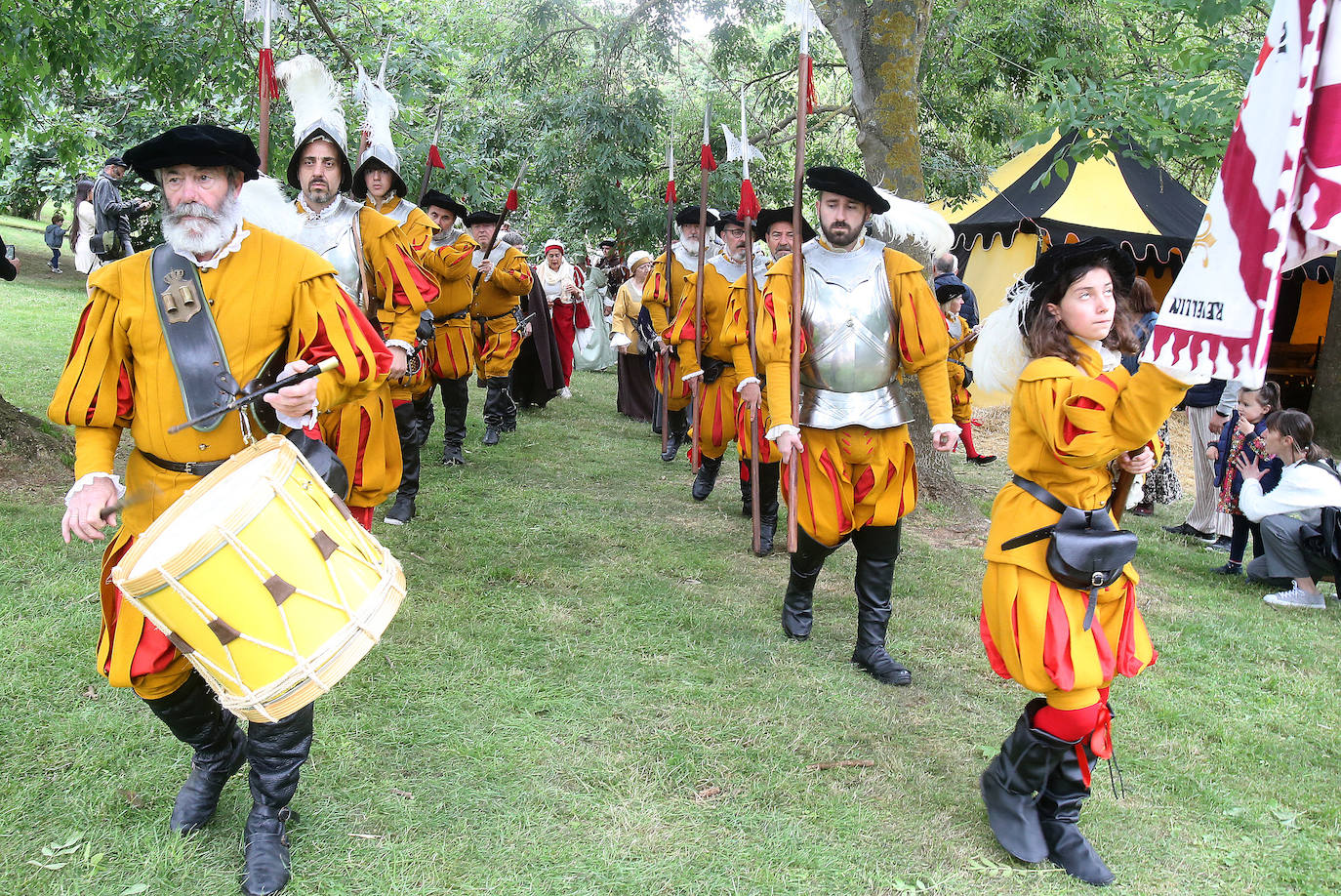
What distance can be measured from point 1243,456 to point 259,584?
606 centimetres

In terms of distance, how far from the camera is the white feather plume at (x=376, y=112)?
18.5 feet

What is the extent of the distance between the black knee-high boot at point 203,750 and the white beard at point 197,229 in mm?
1108

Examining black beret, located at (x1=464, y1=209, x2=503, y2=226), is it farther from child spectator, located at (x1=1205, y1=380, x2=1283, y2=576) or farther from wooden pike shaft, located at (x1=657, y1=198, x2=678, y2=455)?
child spectator, located at (x1=1205, y1=380, x2=1283, y2=576)

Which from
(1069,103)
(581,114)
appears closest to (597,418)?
(581,114)

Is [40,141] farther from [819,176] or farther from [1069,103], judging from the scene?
[1069,103]

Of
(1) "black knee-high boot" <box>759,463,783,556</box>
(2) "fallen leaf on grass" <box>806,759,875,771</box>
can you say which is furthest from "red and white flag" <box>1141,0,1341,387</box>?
(1) "black knee-high boot" <box>759,463,783,556</box>

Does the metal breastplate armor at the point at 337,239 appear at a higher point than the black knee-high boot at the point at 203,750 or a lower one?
higher

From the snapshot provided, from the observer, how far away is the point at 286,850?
2.75 meters

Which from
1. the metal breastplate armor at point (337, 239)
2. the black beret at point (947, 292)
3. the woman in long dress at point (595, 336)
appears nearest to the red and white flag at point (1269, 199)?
the metal breastplate armor at point (337, 239)

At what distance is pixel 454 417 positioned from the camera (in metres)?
7.95

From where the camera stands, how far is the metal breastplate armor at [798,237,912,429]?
13.9ft

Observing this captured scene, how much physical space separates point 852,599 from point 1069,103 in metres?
2.91

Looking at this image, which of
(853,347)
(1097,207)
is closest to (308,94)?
(853,347)

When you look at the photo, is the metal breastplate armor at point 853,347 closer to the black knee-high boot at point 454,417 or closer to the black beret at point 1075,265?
the black beret at point 1075,265
